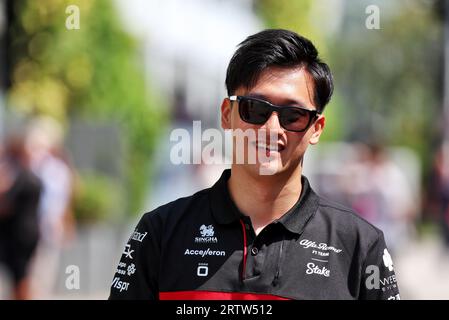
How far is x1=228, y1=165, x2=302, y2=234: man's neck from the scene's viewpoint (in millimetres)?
3178

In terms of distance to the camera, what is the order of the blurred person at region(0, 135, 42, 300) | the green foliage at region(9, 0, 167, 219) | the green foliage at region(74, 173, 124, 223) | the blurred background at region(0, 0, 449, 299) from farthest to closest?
the green foliage at region(9, 0, 167, 219) → the green foliage at region(74, 173, 124, 223) → the blurred background at region(0, 0, 449, 299) → the blurred person at region(0, 135, 42, 300)

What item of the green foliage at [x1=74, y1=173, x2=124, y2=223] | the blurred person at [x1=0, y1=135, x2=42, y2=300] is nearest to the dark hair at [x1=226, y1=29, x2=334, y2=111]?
the blurred person at [x1=0, y1=135, x2=42, y2=300]

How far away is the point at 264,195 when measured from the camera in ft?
10.5

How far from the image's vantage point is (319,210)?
127 inches

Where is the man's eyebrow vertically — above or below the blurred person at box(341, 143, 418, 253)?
above

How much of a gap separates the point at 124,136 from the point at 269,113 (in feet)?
→ 31.8

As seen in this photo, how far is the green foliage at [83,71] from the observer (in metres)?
15.1

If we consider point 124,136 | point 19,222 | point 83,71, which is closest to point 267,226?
point 19,222

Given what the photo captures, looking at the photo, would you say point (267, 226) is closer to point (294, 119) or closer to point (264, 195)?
point (264, 195)

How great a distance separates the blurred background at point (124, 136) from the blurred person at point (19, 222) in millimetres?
12

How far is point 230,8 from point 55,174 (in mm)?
15040

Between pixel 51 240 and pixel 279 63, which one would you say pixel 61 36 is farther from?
pixel 279 63

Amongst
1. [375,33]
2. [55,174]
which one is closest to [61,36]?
[55,174]

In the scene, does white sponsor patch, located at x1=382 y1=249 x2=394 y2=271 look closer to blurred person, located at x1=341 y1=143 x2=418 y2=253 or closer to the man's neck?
the man's neck
